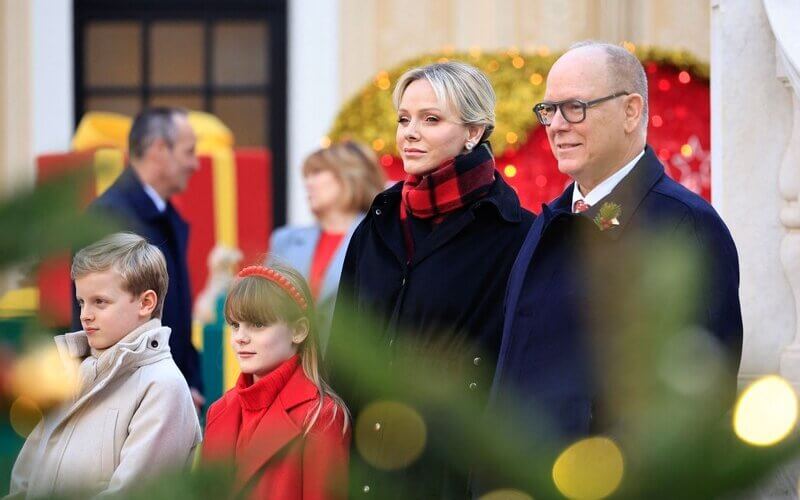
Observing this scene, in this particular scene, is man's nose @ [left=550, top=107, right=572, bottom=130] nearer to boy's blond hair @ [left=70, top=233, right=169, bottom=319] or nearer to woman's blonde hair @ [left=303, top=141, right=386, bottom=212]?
boy's blond hair @ [left=70, top=233, right=169, bottom=319]

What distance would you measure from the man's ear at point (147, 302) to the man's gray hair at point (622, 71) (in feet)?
3.36

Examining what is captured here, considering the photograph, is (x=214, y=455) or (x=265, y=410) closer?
(x=214, y=455)

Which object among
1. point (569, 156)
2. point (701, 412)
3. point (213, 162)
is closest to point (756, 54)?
point (569, 156)

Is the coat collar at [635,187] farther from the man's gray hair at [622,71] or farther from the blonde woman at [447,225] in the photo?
the blonde woman at [447,225]

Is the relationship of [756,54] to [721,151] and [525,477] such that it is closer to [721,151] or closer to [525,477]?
[721,151]

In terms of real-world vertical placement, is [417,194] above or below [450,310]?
above

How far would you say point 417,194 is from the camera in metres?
2.71

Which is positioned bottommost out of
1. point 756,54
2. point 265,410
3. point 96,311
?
point 265,410

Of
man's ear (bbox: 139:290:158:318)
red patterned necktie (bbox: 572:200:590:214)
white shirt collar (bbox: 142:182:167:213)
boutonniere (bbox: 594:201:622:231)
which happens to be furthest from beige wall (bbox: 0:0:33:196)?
boutonniere (bbox: 594:201:622:231)

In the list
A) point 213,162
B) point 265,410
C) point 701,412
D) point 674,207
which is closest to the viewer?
point 701,412

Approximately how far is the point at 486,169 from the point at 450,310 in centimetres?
30

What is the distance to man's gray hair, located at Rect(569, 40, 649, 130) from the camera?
7.84 ft

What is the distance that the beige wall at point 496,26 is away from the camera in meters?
8.19

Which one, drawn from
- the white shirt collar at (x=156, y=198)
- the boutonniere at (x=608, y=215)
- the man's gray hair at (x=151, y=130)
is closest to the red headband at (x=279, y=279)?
the boutonniere at (x=608, y=215)
